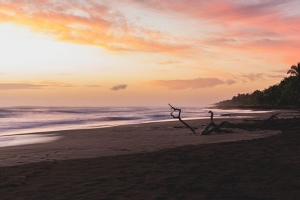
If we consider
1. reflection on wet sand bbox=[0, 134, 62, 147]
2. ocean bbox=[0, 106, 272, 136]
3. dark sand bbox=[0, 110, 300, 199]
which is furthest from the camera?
ocean bbox=[0, 106, 272, 136]

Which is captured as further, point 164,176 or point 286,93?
point 286,93

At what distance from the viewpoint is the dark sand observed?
604 centimetres

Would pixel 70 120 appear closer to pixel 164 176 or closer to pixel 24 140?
pixel 24 140

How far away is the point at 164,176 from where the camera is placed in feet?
24.5

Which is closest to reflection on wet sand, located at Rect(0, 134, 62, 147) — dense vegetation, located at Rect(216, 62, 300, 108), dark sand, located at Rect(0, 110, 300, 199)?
dark sand, located at Rect(0, 110, 300, 199)

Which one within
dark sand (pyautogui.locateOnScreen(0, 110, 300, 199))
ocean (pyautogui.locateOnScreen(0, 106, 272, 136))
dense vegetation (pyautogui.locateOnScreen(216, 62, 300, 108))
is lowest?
dark sand (pyautogui.locateOnScreen(0, 110, 300, 199))

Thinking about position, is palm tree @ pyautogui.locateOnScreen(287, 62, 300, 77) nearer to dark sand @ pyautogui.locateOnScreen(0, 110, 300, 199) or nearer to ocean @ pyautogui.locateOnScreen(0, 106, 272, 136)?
ocean @ pyautogui.locateOnScreen(0, 106, 272, 136)

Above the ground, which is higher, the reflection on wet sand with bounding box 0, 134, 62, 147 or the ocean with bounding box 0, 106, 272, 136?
the ocean with bounding box 0, 106, 272, 136

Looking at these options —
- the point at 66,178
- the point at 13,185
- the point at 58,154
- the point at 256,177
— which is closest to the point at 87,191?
the point at 66,178

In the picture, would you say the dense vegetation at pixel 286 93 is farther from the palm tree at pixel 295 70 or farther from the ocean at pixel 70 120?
the ocean at pixel 70 120

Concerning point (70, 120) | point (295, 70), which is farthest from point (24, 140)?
point (295, 70)

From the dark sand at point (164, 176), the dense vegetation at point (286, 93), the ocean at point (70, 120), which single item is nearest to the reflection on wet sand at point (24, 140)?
the ocean at point (70, 120)

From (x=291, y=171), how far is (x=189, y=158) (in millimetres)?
3190

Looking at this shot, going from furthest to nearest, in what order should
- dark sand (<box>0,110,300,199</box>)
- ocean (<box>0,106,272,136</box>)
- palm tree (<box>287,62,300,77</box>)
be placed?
palm tree (<box>287,62,300,77</box>) → ocean (<box>0,106,272,136</box>) → dark sand (<box>0,110,300,199</box>)
